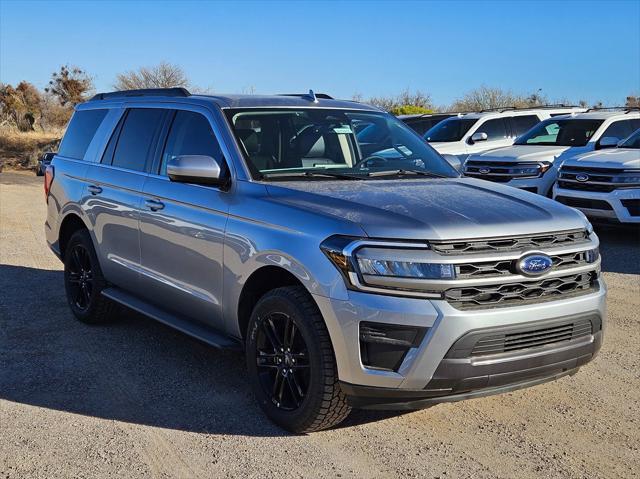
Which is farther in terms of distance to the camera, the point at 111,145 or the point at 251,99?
the point at 111,145

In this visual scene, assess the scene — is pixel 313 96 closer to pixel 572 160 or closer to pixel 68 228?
pixel 68 228

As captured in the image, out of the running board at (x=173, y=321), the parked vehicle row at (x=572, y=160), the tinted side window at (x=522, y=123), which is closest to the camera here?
the running board at (x=173, y=321)

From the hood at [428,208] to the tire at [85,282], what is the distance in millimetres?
2489

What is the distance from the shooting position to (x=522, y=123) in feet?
57.8

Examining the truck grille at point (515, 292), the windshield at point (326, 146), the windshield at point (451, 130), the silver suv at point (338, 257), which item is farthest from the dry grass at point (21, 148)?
the truck grille at point (515, 292)

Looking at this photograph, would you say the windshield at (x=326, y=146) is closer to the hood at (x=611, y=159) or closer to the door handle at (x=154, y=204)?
the door handle at (x=154, y=204)

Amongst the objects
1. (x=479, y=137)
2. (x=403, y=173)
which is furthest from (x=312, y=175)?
(x=479, y=137)

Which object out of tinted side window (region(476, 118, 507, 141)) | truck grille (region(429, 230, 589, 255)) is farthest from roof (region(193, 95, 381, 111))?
tinted side window (region(476, 118, 507, 141))

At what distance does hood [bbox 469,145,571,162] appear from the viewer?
1286 cm

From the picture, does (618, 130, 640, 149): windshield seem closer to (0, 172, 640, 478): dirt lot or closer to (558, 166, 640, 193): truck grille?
(558, 166, 640, 193): truck grille

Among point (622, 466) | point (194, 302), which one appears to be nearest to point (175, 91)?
point (194, 302)

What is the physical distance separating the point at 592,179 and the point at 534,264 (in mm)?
7495

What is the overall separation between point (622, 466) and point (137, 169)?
12.7 ft

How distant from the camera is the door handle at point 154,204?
5398 millimetres
